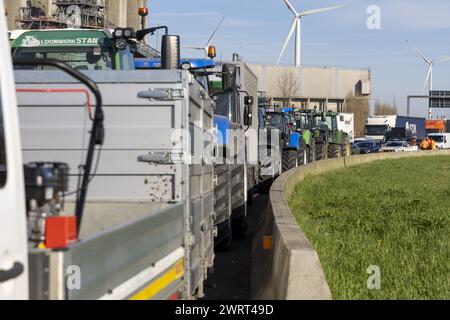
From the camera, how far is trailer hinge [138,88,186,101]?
6004 millimetres

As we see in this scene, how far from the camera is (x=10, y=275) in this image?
3.40 metres

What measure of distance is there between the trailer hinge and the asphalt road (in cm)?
310

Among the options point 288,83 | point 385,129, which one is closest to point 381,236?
point 385,129

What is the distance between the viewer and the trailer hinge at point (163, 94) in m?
6.00

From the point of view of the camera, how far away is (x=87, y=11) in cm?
6962

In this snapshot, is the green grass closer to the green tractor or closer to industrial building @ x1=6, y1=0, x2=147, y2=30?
the green tractor

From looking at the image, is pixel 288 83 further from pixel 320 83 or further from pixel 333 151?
pixel 333 151

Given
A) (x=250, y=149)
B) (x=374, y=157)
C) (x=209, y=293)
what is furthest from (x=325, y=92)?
(x=209, y=293)

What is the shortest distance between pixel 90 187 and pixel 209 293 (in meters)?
3.31

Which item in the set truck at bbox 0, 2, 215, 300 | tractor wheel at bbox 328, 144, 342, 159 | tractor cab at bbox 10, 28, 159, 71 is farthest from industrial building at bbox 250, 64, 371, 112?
truck at bbox 0, 2, 215, 300

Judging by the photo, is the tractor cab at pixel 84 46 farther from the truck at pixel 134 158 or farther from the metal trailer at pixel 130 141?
the metal trailer at pixel 130 141

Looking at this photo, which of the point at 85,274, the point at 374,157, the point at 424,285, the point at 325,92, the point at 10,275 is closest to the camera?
the point at 10,275

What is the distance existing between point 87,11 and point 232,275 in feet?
203

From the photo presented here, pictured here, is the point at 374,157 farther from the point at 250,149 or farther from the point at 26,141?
the point at 26,141
